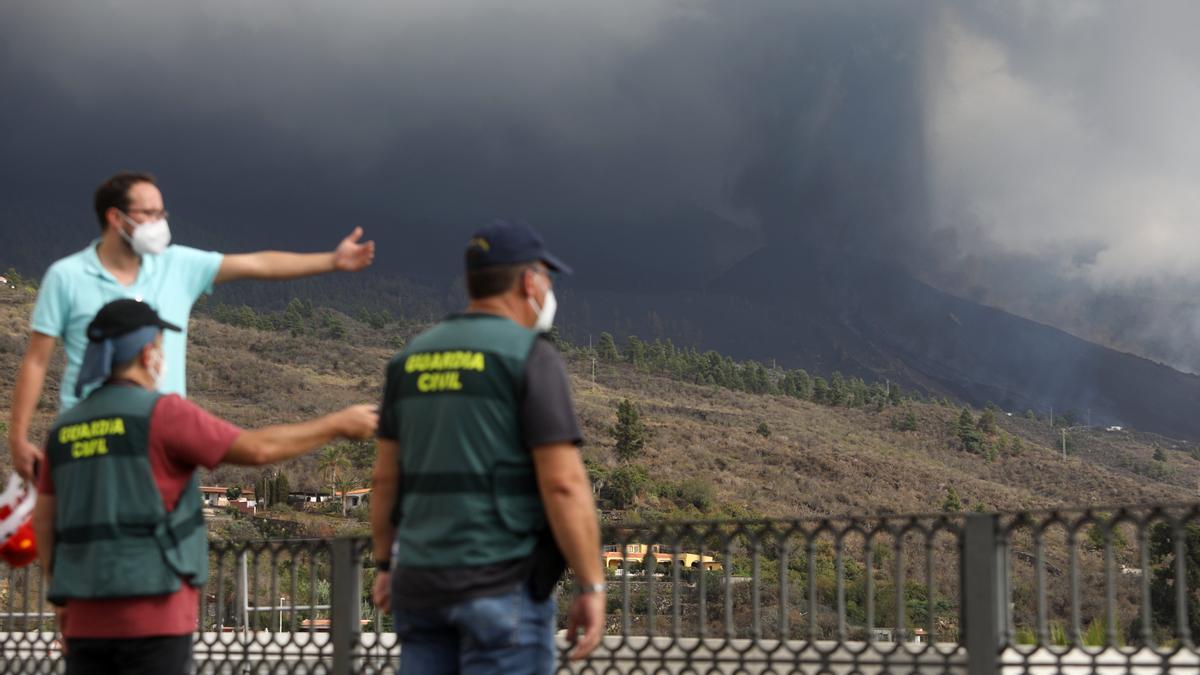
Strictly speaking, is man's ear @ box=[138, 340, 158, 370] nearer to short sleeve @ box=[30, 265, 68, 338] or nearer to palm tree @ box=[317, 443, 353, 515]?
short sleeve @ box=[30, 265, 68, 338]

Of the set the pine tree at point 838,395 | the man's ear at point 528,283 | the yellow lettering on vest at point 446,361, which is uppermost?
the pine tree at point 838,395

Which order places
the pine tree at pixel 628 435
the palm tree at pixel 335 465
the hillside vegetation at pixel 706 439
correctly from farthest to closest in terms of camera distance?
1. the pine tree at pixel 628 435
2. the hillside vegetation at pixel 706 439
3. the palm tree at pixel 335 465

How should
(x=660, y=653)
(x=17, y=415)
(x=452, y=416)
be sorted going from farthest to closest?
1. (x=660, y=653)
2. (x=17, y=415)
3. (x=452, y=416)

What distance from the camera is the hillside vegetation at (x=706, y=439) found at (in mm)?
72000

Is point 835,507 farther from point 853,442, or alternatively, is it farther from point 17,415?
point 17,415

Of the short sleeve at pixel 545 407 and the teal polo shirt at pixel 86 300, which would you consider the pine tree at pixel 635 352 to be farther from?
the short sleeve at pixel 545 407

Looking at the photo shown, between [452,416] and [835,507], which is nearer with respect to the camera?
[452,416]

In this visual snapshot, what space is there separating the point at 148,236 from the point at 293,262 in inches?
19.2

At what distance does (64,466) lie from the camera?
3451mm

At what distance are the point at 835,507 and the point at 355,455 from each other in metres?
26.7

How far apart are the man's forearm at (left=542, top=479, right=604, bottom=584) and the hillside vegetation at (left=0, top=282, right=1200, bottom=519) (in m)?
53.9

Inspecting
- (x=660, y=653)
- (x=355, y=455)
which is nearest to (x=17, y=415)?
(x=660, y=653)

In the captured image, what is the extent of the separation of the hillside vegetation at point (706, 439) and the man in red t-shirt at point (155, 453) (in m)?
53.0

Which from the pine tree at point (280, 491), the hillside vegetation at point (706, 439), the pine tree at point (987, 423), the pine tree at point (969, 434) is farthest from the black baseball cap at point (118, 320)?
the pine tree at point (987, 423)
